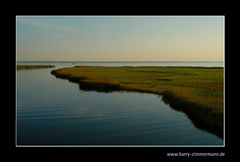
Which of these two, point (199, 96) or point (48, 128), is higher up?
point (199, 96)

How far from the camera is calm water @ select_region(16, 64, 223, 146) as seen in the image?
57.5 feet

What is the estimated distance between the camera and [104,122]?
21359mm

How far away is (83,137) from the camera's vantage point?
18.0m

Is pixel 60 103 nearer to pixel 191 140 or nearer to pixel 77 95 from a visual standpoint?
pixel 77 95

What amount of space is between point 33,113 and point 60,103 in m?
4.45

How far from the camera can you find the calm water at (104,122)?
17.5 meters
